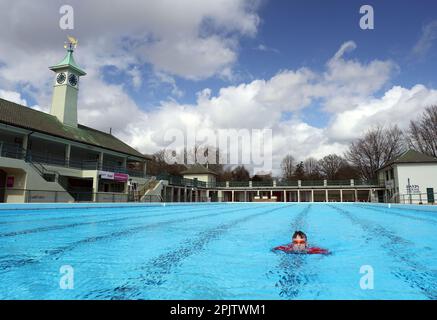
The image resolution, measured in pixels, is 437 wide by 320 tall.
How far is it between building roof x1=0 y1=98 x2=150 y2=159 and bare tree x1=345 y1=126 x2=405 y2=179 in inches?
1245

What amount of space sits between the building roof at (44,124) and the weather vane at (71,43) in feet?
23.1

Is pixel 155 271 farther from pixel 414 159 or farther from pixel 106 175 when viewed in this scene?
pixel 414 159

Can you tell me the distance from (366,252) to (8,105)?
82.3 feet

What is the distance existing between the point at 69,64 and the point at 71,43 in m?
2.43

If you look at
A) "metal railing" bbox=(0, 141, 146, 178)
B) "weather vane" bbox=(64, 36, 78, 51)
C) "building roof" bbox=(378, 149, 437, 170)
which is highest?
"weather vane" bbox=(64, 36, 78, 51)

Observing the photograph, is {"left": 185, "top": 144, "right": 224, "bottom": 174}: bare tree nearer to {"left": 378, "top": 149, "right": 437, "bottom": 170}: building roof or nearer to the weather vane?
the weather vane

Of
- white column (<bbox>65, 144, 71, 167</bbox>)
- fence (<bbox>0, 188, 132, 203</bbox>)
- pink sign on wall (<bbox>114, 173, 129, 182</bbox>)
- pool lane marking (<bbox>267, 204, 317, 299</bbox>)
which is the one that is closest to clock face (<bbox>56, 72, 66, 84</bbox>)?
white column (<bbox>65, 144, 71, 167</bbox>)

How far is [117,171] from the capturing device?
88.1ft

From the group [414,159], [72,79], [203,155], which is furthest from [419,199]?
[203,155]

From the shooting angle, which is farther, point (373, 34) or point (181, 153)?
point (181, 153)

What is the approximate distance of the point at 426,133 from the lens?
34219 millimetres

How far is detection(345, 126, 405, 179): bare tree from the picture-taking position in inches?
1603
